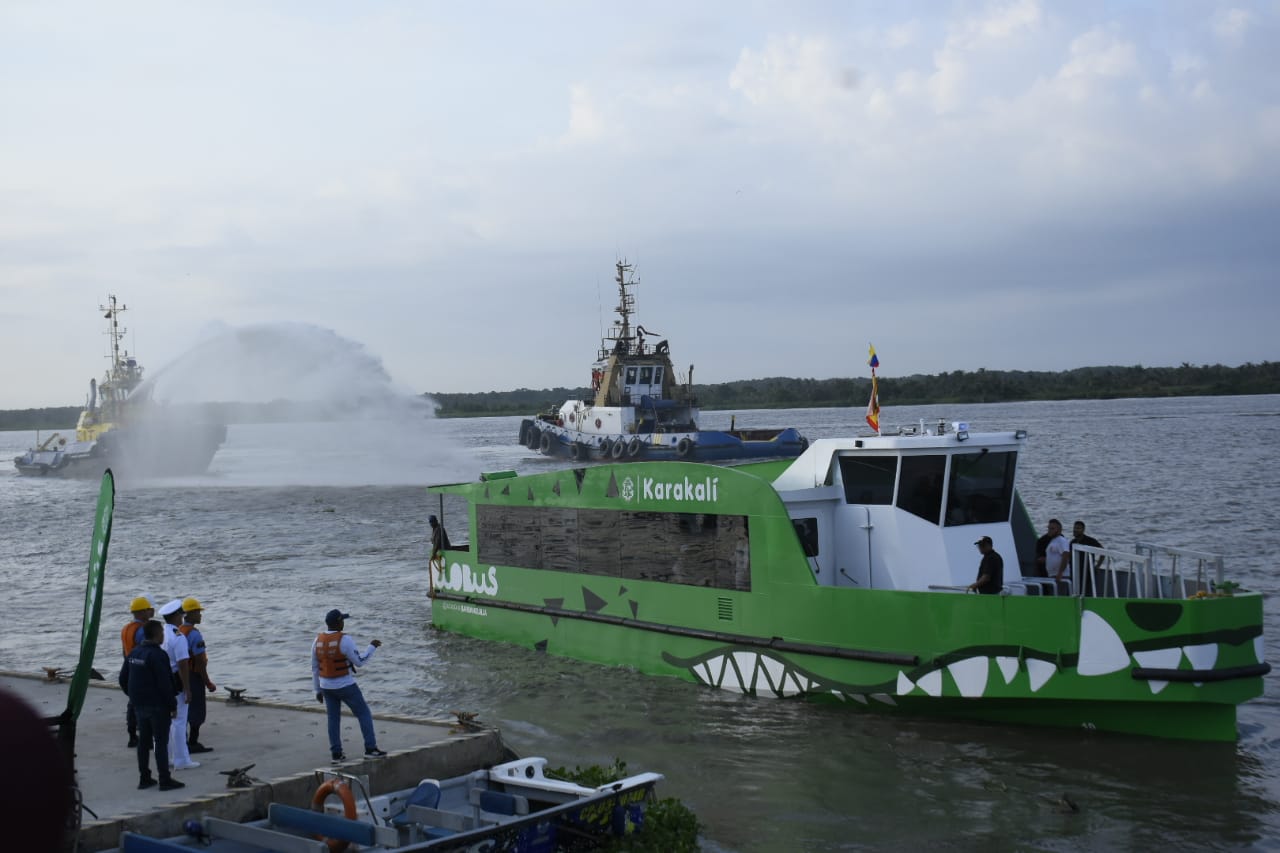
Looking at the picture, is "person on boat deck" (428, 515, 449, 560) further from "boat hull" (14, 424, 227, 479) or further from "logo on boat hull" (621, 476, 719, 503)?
"boat hull" (14, 424, 227, 479)

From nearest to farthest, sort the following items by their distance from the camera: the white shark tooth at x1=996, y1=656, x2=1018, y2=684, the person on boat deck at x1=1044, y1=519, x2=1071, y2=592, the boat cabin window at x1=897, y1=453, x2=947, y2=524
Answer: the white shark tooth at x1=996, y1=656, x2=1018, y2=684 < the person on boat deck at x1=1044, y1=519, x2=1071, y2=592 < the boat cabin window at x1=897, y1=453, x2=947, y2=524

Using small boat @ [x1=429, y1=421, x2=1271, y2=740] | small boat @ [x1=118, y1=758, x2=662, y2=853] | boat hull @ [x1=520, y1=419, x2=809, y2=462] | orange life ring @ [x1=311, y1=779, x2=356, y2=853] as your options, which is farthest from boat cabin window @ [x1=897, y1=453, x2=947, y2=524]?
boat hull @ [x1=520, y1=419, x2=809, y2=462]

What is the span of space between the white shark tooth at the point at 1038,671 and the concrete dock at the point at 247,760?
15.8ft

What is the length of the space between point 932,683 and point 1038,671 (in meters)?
1.04

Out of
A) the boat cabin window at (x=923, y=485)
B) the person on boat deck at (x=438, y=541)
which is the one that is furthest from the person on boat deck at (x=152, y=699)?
the person on boat deck at (x=438, y=541)

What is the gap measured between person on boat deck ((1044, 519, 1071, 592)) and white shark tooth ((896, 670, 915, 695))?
199 cm

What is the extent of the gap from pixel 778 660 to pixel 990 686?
249cm

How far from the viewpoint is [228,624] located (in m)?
18.9

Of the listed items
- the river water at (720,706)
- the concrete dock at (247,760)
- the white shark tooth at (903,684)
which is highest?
the concrete dock at (247,760)

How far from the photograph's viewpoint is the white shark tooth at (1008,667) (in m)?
10.2

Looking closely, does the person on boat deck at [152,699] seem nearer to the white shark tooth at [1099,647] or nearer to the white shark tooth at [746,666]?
the white shark tooth at [746,666]

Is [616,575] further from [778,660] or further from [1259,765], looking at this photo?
[1259,765]

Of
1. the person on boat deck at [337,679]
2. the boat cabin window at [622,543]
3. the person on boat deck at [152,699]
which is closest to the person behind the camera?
the person on boat deck at [152,699]

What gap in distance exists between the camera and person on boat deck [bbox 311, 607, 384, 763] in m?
8.50
